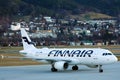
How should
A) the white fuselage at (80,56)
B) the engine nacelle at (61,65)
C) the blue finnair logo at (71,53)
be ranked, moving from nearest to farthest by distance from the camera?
1. the white fuselage at (80,56)
2. the engine nacelle at (61,65)
3. the blue finnair logo at (71,53)

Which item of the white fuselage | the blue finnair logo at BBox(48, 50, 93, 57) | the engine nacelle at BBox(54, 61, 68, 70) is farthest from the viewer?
the blue finnair logo at BBox(48, 50, 93, 57)

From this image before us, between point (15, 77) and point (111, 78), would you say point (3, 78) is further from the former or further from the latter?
point (111, 78)

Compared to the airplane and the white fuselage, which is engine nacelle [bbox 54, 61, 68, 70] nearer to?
the airplane

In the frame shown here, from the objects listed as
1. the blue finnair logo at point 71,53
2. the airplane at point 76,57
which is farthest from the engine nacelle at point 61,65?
the blue finnair logo at point 71,53

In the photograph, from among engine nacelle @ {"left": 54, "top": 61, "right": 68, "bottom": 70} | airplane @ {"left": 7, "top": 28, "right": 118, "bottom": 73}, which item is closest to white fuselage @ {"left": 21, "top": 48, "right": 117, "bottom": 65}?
airplane @ {"left": 7, "top": 28, "right": 118, "bottom": 73}

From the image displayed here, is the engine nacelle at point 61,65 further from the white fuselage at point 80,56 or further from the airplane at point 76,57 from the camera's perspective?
the white fuselage at point 80,56

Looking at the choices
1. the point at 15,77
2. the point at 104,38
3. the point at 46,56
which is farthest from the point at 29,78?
the point at 104,38

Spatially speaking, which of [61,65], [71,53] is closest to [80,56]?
[71,53]

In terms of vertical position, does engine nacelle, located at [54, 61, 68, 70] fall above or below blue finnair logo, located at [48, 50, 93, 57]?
below

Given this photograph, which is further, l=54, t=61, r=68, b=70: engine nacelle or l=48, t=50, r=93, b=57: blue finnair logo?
l=48, t=50, r=93, b=57: blue finnair logo

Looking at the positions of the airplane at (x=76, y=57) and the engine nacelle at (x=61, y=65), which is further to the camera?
the engine nacelle at (x=61, y=65)

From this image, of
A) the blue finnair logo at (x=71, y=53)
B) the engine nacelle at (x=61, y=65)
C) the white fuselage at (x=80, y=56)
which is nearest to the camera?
the white fuselage at (x=80, y=56)

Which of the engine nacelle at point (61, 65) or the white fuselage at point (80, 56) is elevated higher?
the white fuselage at point (80, 56)

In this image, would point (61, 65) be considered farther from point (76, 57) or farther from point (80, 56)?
point (80, 56)
